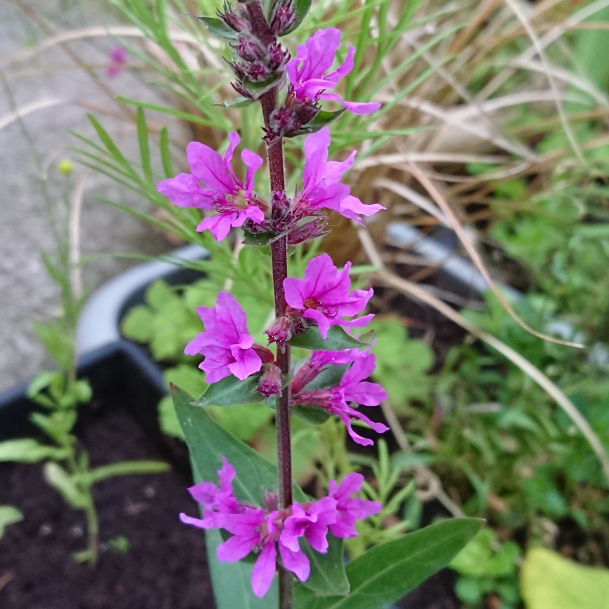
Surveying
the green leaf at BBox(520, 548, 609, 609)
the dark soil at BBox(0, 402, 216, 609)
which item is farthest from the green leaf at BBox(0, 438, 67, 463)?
the green leaf at BBox(520, 548, 609, 609)

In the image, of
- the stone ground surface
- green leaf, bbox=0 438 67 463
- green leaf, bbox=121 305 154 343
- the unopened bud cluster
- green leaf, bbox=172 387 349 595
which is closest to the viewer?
the unopened bud cluster

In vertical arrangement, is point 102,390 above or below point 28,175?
below

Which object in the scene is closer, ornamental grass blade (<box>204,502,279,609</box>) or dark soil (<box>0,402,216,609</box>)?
ornamental grass blade (<box>204,502,279,609</box>)

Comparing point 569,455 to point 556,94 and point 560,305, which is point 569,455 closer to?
point 560,305

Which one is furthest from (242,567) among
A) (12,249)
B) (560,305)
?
(12,249)

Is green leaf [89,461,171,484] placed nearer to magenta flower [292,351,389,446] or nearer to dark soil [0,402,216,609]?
dark soil [0,402,216,609]

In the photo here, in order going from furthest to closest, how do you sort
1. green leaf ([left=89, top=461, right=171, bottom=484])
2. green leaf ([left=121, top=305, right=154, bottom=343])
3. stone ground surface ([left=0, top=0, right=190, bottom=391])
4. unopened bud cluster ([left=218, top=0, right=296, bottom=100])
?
1. stone ground surface ([left=0, top=0, right=190, bottom=391])
2. green leaf ([left=121, top=305, right=154, bottom=343])
3. green leaf ([left=89, top=461, right=171, bottom=484])
4. unopened bud cluster ([left=218, top=0, right=296, bottom=100])
